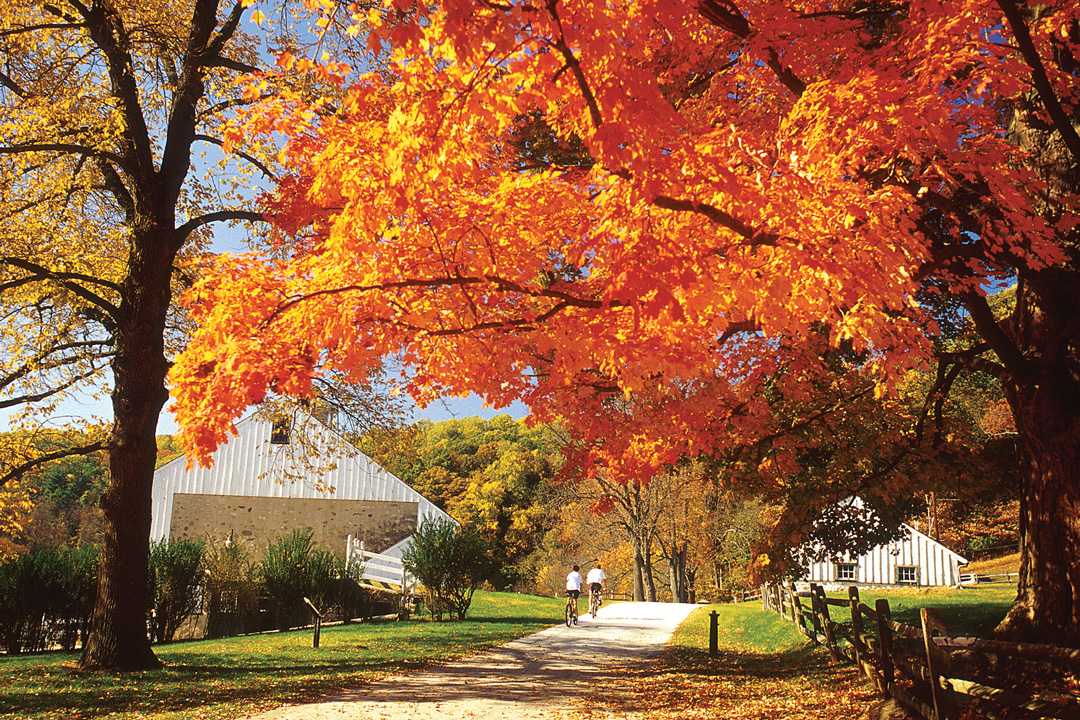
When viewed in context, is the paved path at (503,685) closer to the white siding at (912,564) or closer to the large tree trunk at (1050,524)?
the large tree trunk at (1050,524)

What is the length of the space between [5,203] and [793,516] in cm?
1510

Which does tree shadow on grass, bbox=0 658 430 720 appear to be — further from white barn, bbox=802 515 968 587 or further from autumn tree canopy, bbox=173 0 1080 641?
white barn, bbox=802 515 968 587

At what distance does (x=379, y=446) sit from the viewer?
16375 mm

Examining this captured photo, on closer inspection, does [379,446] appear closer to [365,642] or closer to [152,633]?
[365,642]

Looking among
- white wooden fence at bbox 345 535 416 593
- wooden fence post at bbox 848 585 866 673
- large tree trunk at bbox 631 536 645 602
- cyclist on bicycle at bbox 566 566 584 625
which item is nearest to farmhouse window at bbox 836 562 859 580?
large tree trunk at bbox 631 536 645 602

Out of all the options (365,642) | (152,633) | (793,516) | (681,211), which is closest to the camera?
(681,211)

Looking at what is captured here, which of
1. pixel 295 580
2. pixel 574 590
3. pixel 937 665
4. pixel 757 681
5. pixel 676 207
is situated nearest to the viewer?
pixel 676 207

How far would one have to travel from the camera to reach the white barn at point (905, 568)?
3631 centimetres

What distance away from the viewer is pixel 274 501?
92.8ft

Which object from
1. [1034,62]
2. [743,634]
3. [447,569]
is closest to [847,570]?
[743,634]

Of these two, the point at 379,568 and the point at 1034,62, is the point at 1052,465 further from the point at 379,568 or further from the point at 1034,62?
the point at 379,568

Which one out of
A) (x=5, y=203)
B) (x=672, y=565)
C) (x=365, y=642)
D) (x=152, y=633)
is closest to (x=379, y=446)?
(x=365, y=642)

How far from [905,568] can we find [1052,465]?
115 ft


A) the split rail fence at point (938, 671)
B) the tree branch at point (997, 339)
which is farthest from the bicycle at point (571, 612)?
the tree branch at point (997, 339)
